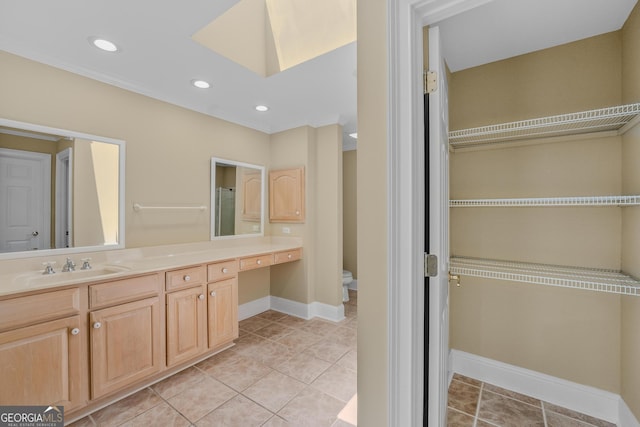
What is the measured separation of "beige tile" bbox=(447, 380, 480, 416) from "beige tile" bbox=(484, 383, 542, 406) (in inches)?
3.9

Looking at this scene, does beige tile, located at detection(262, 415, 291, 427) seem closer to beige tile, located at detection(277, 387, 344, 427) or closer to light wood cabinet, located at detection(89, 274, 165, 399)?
beige tile, located at detection(277, 387, 344, 427)

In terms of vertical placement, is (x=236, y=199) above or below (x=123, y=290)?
above

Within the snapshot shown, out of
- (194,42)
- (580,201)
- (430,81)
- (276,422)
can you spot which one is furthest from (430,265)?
(194,42)

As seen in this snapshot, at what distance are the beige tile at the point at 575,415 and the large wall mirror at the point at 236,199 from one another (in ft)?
10.0

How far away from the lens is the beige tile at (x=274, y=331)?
284 cm

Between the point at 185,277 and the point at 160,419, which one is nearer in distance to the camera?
the point at 160,419

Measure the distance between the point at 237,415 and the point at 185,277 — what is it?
106 centimetres

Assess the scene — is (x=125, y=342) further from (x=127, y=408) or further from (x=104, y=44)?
(x=104, y=44)

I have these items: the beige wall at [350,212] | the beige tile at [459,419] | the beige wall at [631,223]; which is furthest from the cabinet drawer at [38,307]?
the beige wall at [350,212]

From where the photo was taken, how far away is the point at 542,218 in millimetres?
1855

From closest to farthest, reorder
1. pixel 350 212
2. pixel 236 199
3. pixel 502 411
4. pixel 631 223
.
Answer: pixel 631 223
pixel 502 411
pixel 236 199
pixel 350 212

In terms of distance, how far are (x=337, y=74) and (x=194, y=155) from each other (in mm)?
Answer: 1663

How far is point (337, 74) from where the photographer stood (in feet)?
7.27

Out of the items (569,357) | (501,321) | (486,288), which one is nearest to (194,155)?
(486,288)
